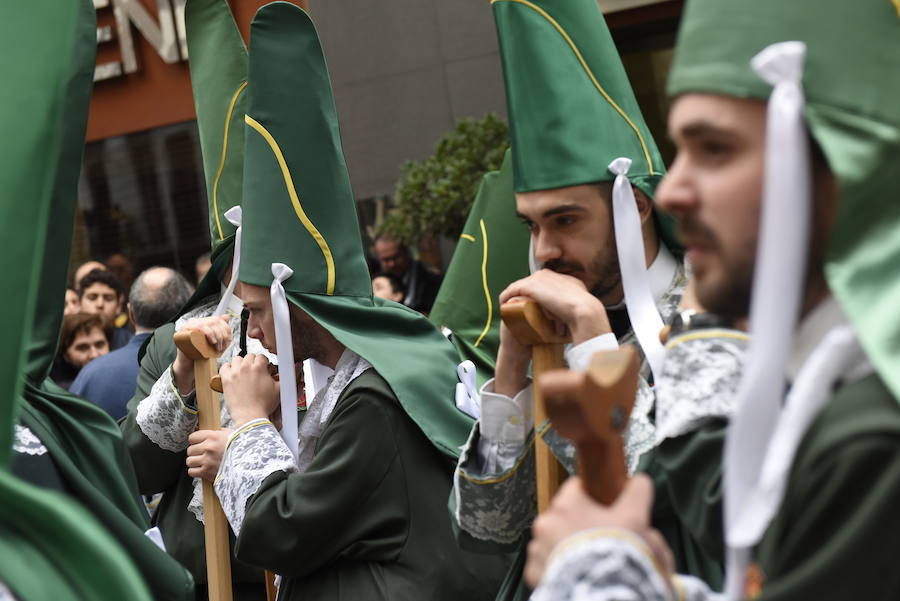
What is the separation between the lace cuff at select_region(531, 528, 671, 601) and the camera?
144 cm

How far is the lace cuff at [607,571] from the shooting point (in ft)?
4.73

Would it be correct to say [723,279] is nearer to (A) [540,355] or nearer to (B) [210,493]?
(A) [540,355]

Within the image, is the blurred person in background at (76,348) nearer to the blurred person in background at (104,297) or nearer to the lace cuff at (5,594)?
the blurred person in background at (104,297)

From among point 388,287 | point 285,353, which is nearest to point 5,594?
point 285,353

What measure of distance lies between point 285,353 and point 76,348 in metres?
2.99

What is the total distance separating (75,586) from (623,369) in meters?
0.80

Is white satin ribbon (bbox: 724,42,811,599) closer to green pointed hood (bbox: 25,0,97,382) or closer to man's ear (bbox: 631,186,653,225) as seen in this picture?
man's ear (bbox: 631,186,653,225)

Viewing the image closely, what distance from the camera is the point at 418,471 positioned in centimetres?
303

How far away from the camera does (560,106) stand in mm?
2748

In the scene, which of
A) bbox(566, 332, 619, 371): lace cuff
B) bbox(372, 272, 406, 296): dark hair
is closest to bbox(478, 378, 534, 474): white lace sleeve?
bbox(566, 332, 619, 371): lace cuff

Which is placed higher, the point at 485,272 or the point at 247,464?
the point at 485,272

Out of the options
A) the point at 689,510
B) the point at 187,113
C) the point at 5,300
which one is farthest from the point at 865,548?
the point at 187,113

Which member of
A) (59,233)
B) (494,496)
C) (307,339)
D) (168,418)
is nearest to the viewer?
(494,496)

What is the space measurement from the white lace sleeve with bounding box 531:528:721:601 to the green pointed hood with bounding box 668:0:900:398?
1.14 ft
